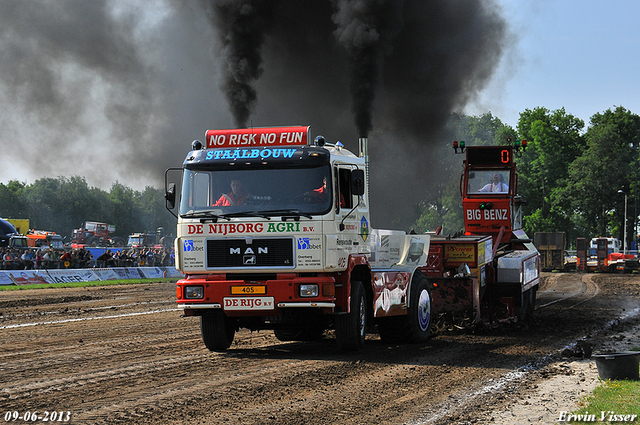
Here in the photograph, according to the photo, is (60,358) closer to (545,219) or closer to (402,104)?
(402,104)

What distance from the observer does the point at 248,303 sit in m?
9.13

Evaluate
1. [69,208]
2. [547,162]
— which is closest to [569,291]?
[547,162]

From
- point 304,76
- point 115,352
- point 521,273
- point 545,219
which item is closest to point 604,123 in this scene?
point 545,219

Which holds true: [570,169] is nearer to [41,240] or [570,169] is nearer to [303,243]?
[41,240]

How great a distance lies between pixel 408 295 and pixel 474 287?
1.94m

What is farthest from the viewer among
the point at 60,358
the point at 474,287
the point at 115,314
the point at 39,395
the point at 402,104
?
the point at 402,104

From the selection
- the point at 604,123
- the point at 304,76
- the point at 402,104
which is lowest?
the point at 402,104

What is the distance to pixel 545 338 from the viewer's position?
11.6 metres

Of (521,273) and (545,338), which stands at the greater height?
(521,273)

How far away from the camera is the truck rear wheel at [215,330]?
9.81m

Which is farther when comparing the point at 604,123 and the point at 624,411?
the point at 604,123

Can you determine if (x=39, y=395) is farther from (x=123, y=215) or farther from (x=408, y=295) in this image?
(x=123, y=215)

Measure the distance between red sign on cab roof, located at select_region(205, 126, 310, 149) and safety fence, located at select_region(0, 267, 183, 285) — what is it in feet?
51.1

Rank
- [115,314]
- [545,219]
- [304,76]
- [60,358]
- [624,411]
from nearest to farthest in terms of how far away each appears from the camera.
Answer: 1. [624,411]
2. [60,358]
3. [115,314]
4. [304,76]
5. [545,219]
